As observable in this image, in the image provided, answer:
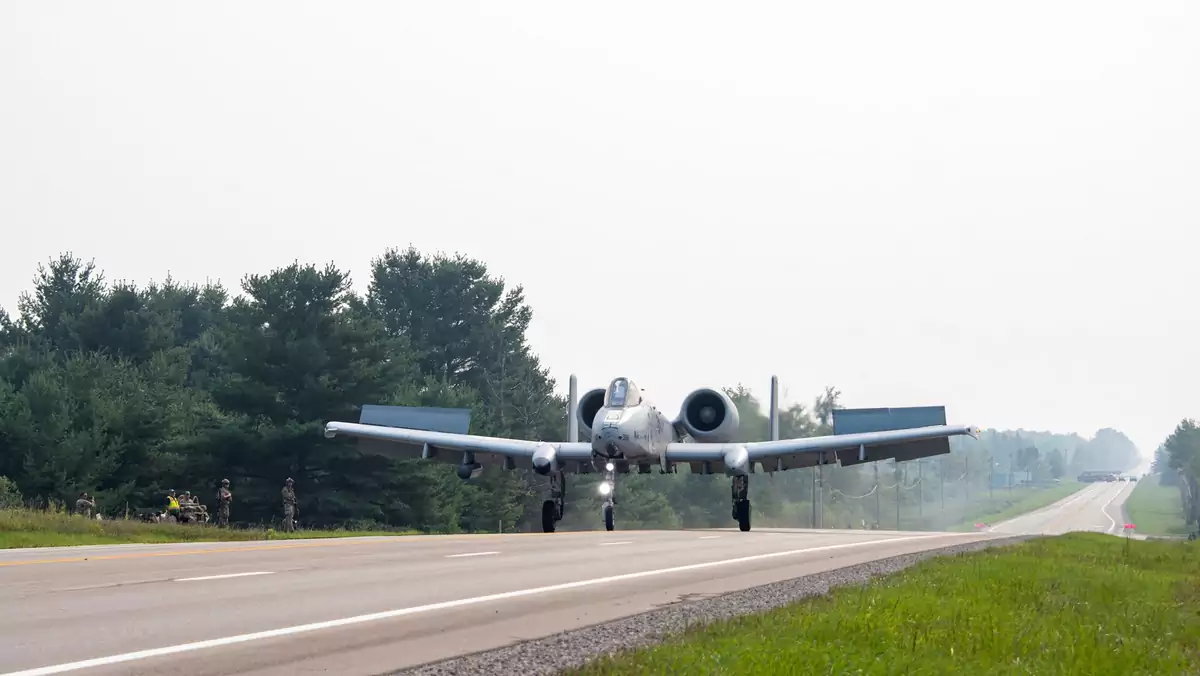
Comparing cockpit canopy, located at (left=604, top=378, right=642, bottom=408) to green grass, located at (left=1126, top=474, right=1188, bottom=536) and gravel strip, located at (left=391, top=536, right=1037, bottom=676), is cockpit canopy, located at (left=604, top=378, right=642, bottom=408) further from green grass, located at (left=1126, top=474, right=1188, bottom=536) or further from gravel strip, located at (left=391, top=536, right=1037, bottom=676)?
green grass, located at (left=1126, top=474, right=1188, bottom=536)

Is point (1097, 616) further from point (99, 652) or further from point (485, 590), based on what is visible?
point (99, 652)

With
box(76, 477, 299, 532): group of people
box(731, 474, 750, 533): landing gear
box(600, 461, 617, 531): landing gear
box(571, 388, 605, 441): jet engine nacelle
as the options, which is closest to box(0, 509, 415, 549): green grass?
box(76, 477, 299, 532): group of people

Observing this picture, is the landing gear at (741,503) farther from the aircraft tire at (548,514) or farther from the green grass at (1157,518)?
the green grass at (1157,518)

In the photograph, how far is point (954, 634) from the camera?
11.3m

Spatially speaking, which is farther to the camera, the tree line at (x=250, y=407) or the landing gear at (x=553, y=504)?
the tree line at (x=250, y=407)

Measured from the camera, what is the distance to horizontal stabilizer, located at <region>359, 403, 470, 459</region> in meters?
42.3

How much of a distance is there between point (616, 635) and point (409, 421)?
32.6 meters

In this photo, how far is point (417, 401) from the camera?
71375mm

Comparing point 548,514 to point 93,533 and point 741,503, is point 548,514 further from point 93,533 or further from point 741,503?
point 93,533

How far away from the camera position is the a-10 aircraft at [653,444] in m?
35.9

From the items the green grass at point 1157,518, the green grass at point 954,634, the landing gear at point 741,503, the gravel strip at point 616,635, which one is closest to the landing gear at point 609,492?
the landing gear at point 741,503

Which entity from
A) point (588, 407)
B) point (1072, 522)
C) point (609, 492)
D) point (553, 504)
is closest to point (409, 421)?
point (588, 407)

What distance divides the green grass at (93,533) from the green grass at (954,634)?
50.7 ft

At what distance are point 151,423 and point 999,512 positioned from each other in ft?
510
